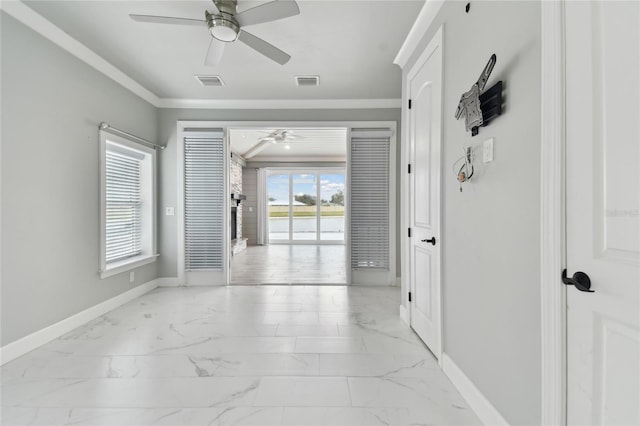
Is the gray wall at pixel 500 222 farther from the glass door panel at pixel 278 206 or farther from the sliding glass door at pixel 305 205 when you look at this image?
the glass door panel at pixel 278 206

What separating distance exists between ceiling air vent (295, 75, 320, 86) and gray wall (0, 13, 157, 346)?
2.18 metres

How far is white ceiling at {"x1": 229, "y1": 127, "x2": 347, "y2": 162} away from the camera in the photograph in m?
6.73

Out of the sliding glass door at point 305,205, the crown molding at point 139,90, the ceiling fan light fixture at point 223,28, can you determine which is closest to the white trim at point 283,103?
the crown molding at point 139,90

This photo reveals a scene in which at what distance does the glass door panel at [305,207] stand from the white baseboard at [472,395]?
24.2ft

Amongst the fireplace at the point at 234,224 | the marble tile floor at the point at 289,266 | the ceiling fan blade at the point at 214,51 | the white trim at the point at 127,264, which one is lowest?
the marble tile floor at the point at 289,266

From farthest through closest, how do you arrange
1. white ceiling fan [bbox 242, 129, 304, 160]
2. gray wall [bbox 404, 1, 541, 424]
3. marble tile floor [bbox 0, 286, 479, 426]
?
white ceiling fan [bbox 242, 129, 304, 160]
marble tile floor [bbox 0, 286, 479, 426]
gray wall [bbox 404, 1, 541, 424]

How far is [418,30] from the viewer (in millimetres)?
2547

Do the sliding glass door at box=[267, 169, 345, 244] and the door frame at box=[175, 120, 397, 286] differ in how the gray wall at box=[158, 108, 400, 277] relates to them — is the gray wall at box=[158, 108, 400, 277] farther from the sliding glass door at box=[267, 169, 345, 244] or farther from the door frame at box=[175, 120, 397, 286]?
the sliding glass door at box=[267, 169, 345, 244]

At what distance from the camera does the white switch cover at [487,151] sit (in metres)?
1.56

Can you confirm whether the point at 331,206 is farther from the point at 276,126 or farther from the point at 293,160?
the point at 276,126

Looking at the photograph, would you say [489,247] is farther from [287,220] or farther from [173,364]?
[287,220]

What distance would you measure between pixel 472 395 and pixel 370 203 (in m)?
2.97
